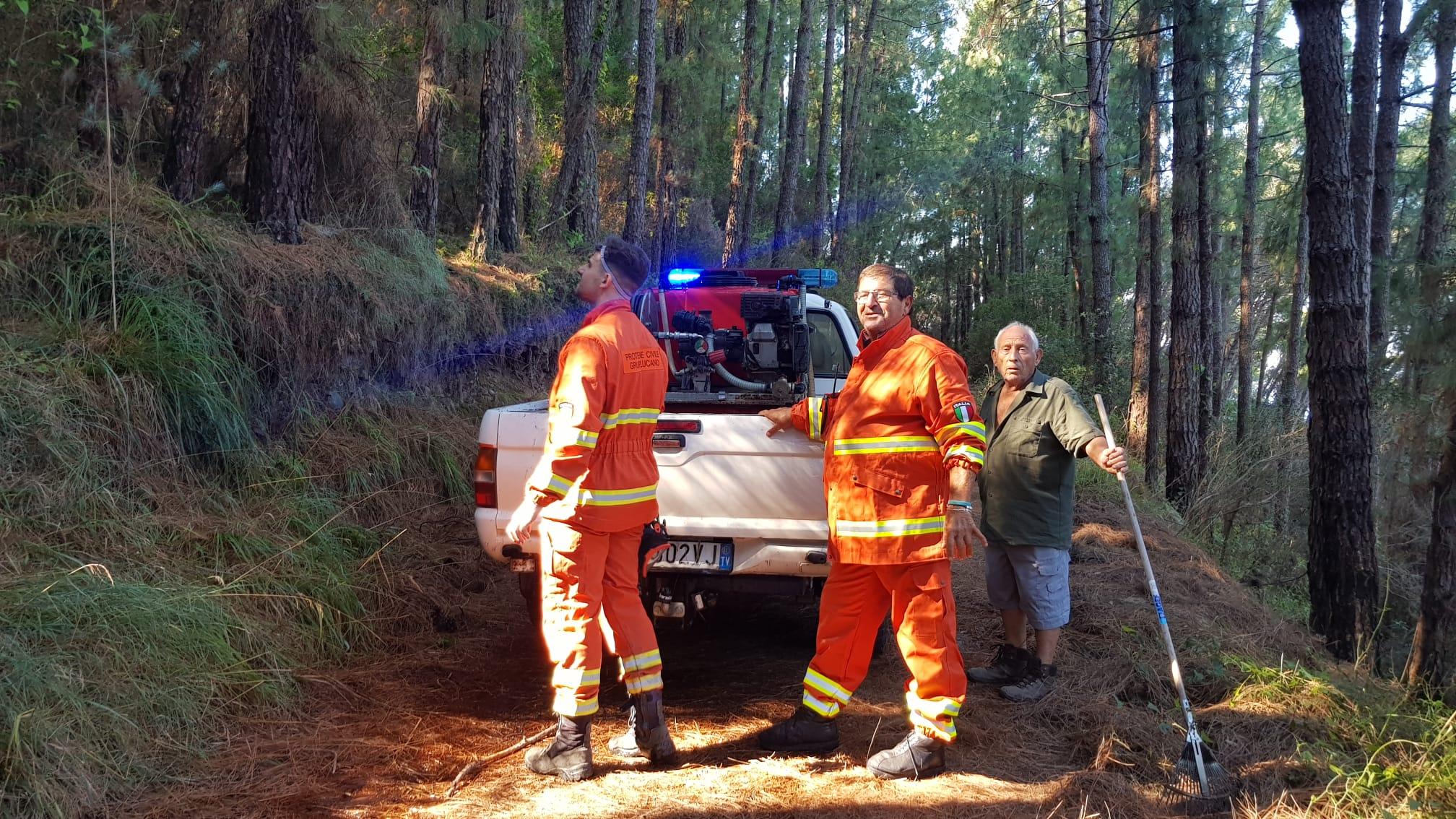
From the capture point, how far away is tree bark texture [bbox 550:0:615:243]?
52.6 feet

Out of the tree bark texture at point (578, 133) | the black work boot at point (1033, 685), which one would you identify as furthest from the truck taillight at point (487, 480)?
the tree bark texture at point (578, 133)

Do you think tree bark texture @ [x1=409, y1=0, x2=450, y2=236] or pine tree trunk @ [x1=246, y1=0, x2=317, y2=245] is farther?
tree bark texture @ [x1=409, y1=0, x2=450, y2=236]

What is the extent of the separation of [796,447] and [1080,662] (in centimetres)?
217

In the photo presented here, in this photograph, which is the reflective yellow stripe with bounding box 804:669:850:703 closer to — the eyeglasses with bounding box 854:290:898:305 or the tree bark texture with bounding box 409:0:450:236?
the eyeglasses with bounding box 854:290:898:305

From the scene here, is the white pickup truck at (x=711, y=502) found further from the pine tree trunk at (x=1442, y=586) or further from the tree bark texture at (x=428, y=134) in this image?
the tree bark texture at (x=428, y=134)

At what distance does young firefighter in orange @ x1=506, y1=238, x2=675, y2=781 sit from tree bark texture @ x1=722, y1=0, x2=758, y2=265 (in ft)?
58.3

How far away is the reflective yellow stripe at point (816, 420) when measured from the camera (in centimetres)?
451

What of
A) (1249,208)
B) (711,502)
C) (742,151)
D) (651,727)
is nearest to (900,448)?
(711,502)

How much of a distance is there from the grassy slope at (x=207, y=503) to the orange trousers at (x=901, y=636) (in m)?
1.39

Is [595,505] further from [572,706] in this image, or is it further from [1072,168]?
→ [1072,168]

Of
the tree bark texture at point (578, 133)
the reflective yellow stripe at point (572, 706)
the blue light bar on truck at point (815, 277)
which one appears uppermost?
the tree bark texture at point (578, 133)

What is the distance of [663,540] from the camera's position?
4.25m

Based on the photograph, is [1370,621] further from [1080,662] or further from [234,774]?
[234,774]

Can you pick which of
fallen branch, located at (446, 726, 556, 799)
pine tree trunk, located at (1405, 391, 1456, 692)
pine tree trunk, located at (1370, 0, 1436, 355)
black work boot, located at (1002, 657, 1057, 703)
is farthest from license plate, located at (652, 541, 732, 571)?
pine tree trunk, located at (1370, 0, 1436, 355)
